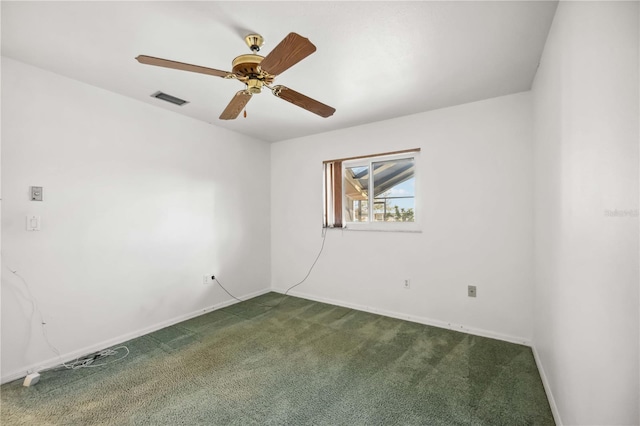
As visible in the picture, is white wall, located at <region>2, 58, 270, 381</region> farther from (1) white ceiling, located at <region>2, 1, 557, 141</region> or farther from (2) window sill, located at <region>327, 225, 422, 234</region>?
(2) window sill, located at <region>327, 225, 422, 234</region>

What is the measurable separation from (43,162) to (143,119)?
3.12 ft

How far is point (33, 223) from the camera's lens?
88.3 inches

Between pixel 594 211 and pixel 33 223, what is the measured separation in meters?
3.57

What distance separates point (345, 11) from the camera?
162cm

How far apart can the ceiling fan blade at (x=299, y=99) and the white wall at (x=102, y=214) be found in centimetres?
184

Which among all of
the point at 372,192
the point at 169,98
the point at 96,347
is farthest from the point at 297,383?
the point at 169,98

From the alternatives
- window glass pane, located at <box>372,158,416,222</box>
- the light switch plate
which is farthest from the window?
the light switch plate

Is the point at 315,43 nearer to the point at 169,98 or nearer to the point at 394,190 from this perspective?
the point at 169,98

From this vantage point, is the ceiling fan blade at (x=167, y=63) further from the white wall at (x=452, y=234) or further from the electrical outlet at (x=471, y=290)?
the electrical outlet at (x=471, y=290)

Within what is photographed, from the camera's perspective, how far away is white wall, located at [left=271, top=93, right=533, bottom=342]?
2744mm

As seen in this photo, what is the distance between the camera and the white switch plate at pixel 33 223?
2.22 meters

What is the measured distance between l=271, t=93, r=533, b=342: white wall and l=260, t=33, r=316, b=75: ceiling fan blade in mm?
2155

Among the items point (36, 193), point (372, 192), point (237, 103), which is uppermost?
point (237, 103)

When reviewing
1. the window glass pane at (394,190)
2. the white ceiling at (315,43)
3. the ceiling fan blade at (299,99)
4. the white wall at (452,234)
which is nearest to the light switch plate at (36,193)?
the white ceiling at (315,43)
